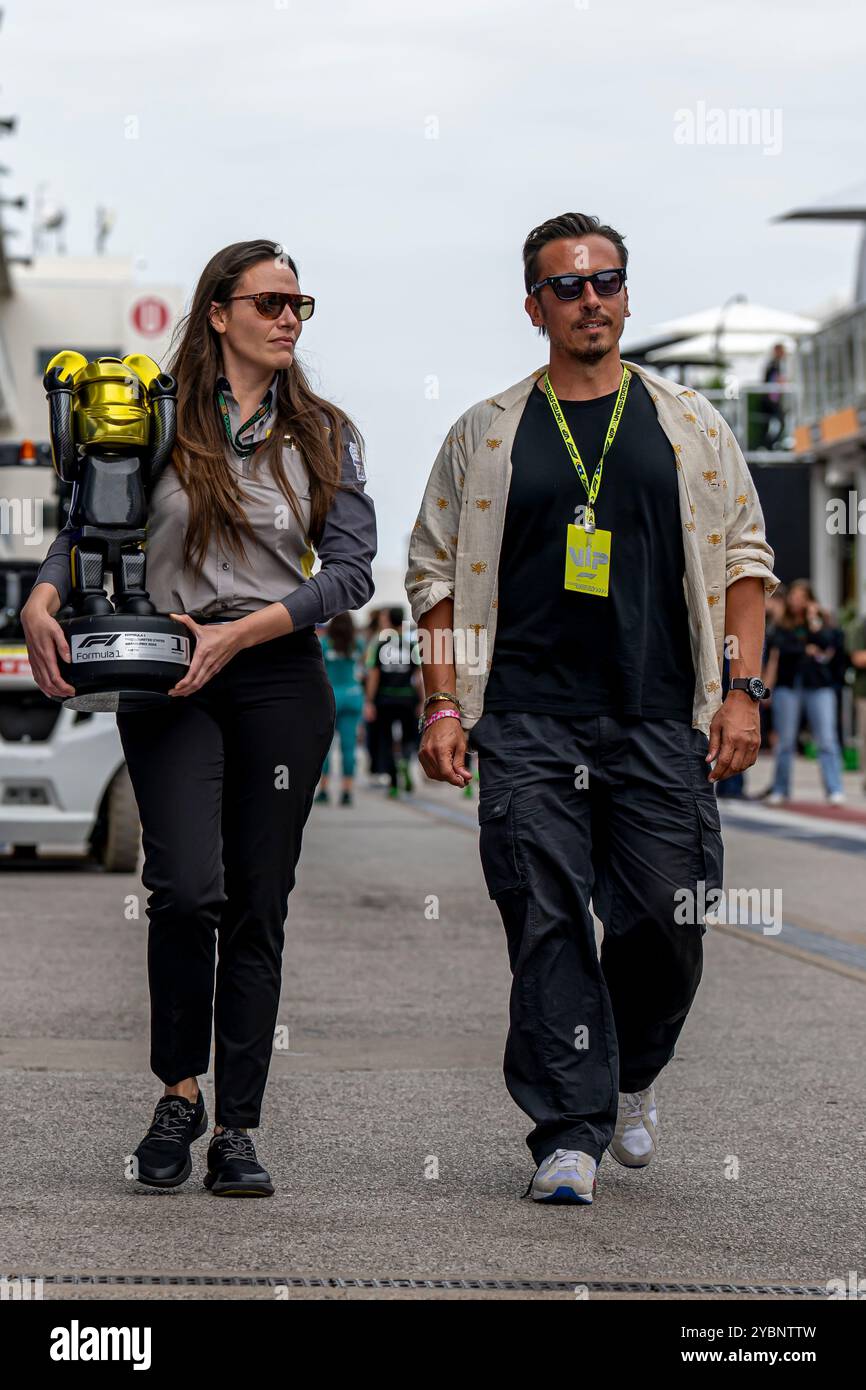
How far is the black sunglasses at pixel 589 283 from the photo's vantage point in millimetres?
4996

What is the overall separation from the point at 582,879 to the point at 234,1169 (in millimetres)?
924

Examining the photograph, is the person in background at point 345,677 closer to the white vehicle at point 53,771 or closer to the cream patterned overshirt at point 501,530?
the white vehicle at point 53,771

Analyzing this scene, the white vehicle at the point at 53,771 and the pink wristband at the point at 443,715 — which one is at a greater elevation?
the pink wristband at the point at 443,715

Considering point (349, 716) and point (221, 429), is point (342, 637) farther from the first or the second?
point (221, 429)

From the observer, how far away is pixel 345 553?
492cm

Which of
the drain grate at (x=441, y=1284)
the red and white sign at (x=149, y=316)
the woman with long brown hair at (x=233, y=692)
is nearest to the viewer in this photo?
the drain grate at (x=441, y=1284)

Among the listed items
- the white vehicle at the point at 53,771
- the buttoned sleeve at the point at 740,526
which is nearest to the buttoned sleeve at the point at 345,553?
the buttoned sleeve at the point at 740,526

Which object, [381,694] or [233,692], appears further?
[381,694]

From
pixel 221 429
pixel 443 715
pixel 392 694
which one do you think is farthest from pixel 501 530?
pixel 392 694

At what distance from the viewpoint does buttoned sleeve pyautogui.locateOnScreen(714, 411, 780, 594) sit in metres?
5.09

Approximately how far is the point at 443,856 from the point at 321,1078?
7954 mm

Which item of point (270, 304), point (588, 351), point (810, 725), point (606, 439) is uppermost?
point (270, 304)
